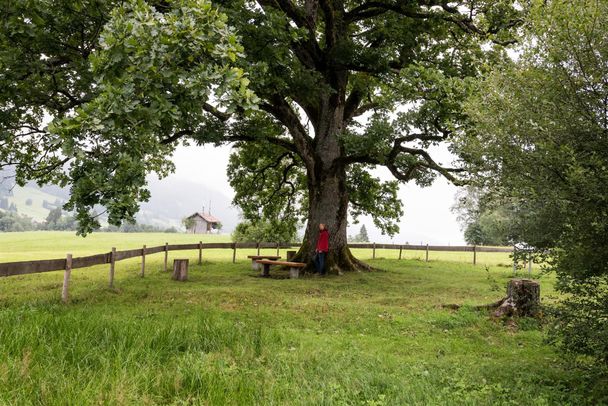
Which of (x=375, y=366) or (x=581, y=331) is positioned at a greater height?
(x=581, y=331)

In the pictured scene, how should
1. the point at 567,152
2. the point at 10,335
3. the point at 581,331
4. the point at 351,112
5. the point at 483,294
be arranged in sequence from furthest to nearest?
the point at 351,112
the point at 483,294
the point at 10,335
the point at 581,331
the point at 567,152

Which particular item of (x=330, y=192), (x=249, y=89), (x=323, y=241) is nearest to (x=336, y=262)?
(x=323, y=241)

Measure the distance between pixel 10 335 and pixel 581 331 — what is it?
722 centimetres

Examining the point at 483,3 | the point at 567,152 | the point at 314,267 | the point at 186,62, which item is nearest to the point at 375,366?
the point at 567,152

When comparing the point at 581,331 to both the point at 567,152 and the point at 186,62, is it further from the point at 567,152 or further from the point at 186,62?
the point at 186,62

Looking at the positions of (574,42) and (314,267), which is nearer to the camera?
(574,42)

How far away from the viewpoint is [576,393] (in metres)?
5.80

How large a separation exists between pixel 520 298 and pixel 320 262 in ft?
31.4

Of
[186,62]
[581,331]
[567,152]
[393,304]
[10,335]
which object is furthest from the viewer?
[393,304]

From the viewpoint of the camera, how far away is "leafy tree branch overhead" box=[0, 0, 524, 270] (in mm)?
6703

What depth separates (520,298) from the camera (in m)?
10.7

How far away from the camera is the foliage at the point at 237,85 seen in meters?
6.69

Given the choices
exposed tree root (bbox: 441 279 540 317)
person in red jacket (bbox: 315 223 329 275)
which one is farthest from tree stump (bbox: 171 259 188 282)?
exposed tree root (bbox: 441 279 540 317)

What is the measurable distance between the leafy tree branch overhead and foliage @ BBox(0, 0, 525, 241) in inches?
1.7
